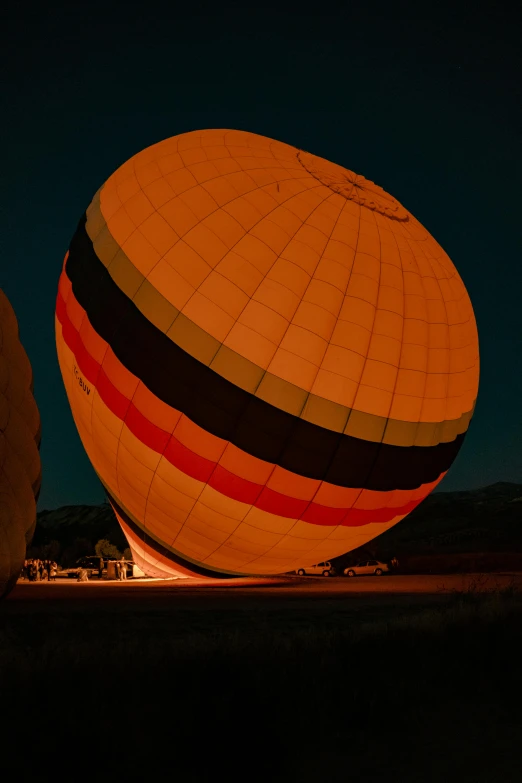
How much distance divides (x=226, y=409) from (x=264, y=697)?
5.79 metres

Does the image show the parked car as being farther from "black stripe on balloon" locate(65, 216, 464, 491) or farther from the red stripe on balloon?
"black stripe on balloon" locate(65, 216, 464, 491)

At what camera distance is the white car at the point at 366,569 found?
2356cm

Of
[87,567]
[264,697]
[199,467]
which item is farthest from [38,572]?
[264,697]

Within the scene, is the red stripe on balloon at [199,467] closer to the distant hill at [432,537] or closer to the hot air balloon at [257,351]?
the hot air balloon at [257,351]

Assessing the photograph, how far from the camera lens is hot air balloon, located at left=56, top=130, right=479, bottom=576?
10.5 metres

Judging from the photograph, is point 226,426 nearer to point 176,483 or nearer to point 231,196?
point 176,483

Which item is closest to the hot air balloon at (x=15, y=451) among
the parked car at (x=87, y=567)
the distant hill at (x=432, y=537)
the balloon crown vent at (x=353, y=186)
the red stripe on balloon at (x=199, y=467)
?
the red stripe on balloon at (x=199, y=467)

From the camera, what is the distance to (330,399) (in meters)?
10.6

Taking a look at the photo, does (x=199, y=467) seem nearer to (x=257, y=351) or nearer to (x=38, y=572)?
(x=257, y=351)

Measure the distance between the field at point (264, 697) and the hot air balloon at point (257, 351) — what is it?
11.2 feet

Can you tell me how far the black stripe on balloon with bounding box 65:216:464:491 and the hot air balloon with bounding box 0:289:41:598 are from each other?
6.16 feet

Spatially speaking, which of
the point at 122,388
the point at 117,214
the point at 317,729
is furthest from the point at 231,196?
the point at 317,729

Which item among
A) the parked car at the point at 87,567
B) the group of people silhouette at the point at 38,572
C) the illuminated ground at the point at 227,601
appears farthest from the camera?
the parked car at the point at 87,567

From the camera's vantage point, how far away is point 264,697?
202 inches
